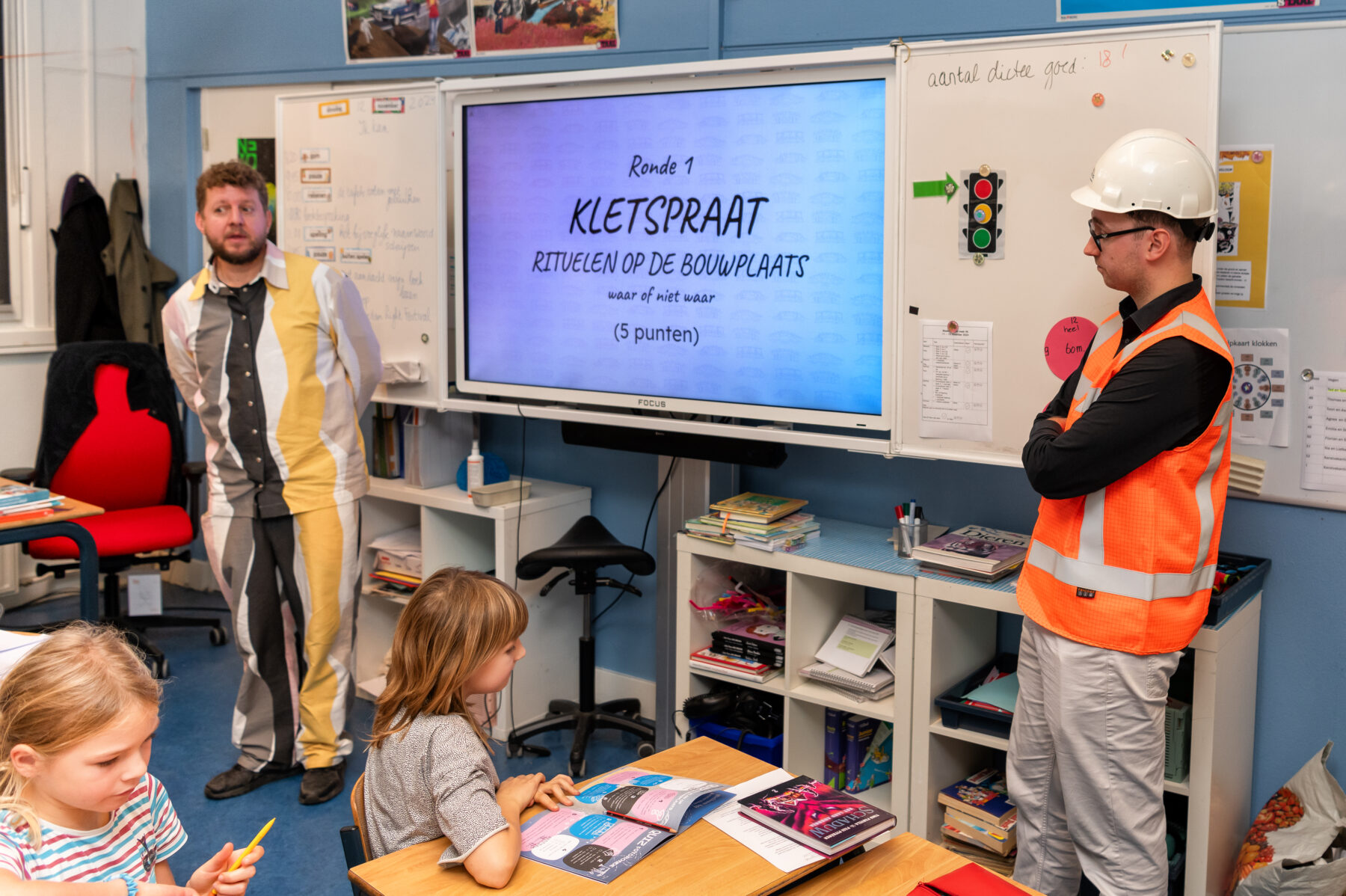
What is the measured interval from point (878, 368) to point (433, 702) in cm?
155

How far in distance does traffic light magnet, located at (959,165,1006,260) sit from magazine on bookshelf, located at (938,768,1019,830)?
1.28 m

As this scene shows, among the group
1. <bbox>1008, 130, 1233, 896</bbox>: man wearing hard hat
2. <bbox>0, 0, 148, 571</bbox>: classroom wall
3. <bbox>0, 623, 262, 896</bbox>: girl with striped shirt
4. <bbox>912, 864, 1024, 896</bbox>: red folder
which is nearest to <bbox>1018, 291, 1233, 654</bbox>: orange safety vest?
<bbox>1008, 130, 1233, 896</bbox>: man wearing hard hat

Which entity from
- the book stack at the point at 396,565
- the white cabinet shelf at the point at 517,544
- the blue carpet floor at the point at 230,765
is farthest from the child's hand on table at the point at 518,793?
the book stack at the point at 396,565

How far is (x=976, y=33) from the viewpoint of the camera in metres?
2.94

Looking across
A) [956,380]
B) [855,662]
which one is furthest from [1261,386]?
[855,662]

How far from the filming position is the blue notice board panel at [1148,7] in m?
2.59

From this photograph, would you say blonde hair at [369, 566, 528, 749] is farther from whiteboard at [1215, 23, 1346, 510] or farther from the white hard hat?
whiteboard at [1215, 23, 1346, 510]

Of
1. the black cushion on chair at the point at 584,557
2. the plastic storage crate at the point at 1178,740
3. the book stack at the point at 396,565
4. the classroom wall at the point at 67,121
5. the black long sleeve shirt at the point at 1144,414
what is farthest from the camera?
the classroom wall at the point at 67,121

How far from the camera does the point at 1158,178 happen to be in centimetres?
213

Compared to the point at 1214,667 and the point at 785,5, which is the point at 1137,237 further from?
the point at 785,5

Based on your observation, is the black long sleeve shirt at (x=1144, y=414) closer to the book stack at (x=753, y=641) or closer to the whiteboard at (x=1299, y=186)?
the whiteboard at (x=1299, y=186)

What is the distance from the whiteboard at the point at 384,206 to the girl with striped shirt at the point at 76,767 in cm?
234

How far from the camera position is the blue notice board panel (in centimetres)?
259

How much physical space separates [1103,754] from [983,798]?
617mm
